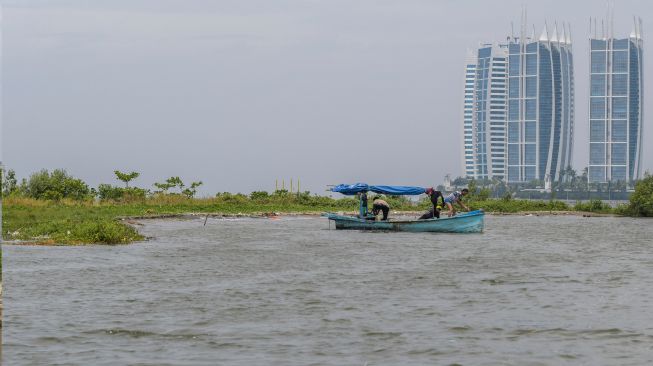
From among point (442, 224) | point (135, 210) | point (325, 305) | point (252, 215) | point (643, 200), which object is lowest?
point (325, 305)

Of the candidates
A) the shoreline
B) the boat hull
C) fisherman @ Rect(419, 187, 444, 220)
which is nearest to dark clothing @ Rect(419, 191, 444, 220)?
fisherman @ Rect(419, 187, 444, 220)

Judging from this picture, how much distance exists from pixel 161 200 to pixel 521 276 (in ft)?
141

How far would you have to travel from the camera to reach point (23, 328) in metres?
13.7

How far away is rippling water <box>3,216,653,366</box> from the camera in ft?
39.9

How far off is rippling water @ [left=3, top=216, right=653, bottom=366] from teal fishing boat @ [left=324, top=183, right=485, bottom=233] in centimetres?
757

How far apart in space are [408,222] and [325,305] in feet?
76.2

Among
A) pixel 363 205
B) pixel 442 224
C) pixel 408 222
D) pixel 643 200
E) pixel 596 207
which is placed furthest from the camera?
pixel 596 207

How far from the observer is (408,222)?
39625 millimetres

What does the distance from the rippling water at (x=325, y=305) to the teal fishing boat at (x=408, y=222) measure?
298 inches

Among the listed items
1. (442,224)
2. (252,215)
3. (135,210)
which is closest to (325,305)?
(442,224)

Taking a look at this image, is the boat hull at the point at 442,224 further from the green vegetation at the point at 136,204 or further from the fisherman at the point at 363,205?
the green vegetation at the point at 136,204

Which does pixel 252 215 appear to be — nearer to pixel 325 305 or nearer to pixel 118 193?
pixel 118 193

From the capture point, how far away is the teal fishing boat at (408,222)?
127 feet

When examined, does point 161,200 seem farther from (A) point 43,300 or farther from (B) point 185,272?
(A) point 43,300
